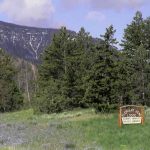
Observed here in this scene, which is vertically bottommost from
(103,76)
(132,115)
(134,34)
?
(132,115)

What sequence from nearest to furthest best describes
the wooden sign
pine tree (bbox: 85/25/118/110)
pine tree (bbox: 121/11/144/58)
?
the wooden sign, pine tree (bbox: 85/25/118/110), pine tree (bbox: 121/11/144/58)

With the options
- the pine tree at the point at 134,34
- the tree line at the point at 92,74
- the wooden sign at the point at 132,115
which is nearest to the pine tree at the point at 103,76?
the tree line at the point at 92,74

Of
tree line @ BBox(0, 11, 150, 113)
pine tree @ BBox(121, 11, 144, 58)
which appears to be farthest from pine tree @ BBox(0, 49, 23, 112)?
pine tree @ BBox(121, 11, 144, 58)

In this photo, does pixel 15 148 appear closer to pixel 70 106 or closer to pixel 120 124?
pixel 120 124

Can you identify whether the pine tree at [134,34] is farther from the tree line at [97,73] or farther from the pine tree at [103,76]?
the pine tree at [103,76]

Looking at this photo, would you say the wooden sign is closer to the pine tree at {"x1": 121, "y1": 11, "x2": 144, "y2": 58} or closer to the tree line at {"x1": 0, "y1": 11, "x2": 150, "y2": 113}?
the tree line at {"x1": 0, "y1": 11, "x2": 150, "y2": 113}

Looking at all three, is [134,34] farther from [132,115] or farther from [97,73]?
[132,115]

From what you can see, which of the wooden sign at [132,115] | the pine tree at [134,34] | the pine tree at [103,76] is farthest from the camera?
the pine tree at [134,34]

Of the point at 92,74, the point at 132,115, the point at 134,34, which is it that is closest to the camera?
the point at 132,115

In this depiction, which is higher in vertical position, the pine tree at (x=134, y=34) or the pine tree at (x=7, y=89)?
the pine tree at (x=134, y=34)

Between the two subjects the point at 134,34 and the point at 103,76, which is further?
the point at 134,34

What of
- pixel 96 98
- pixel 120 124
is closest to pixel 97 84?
pixel 96 98

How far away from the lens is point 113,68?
40.4 m

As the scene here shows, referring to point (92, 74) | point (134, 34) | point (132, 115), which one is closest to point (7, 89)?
point (134, 34)
